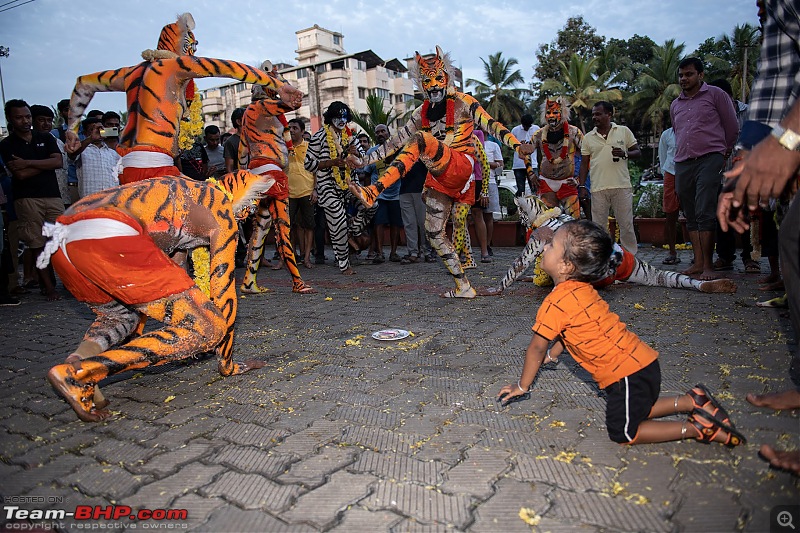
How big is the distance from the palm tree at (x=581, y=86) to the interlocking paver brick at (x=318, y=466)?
3799cm

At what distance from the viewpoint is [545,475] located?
211 cm

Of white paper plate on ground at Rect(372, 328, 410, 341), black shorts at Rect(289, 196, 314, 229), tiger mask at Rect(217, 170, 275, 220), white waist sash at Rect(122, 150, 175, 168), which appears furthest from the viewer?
black shorts at Rect(289, 196, 314, 229)

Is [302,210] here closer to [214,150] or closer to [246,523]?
[214,150]

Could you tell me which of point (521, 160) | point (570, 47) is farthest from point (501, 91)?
point (521, 160)

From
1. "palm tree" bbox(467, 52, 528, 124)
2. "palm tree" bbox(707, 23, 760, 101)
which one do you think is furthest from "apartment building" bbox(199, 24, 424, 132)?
"palm tree" bbox(707, 23, 760, 101)

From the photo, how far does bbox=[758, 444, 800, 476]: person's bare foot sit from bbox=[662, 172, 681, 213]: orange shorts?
248 inches

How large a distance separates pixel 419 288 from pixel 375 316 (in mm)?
1571

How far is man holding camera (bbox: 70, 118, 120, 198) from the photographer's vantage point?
7.04 meters

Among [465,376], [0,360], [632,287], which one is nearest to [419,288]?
[632,287]

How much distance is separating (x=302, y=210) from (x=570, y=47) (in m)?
40.8

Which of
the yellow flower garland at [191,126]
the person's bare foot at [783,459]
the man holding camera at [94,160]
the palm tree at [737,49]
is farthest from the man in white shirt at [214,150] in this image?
the palm tree at [737,49]

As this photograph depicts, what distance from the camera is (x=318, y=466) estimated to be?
7.33 feet

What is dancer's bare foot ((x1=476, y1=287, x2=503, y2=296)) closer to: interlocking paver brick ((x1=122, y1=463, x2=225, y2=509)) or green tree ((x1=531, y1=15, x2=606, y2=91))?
interlocking paver brick ((x1=122, y1=463, x2=225, y2=509))

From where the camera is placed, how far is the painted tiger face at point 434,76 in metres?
6.02
